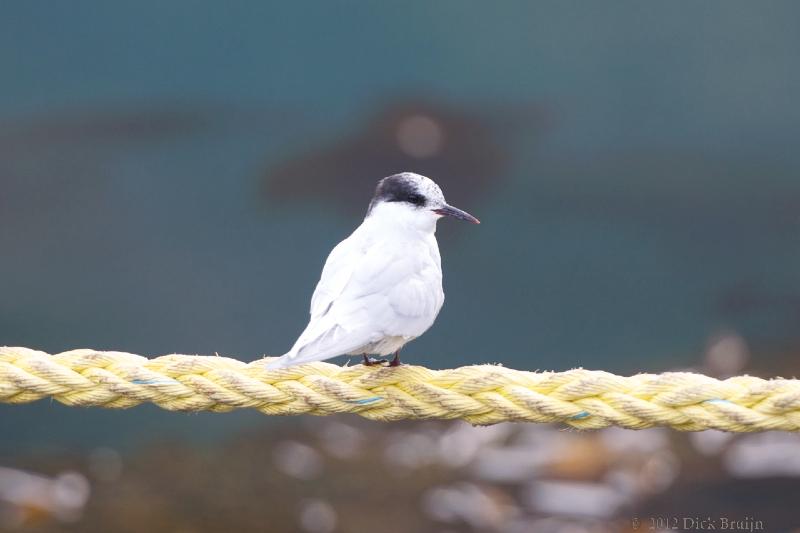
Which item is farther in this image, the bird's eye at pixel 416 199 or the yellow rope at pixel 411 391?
the bird's eye at pixel 416 199

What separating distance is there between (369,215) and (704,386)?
517 mm

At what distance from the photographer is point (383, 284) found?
1.11m

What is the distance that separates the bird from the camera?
1034 mm

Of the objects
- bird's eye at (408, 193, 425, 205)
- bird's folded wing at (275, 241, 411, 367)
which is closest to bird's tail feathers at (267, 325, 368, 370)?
bird's folded wing at (275, 241, 411, 367)

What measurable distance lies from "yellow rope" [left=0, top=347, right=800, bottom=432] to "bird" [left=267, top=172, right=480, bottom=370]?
A: 0.05 meters

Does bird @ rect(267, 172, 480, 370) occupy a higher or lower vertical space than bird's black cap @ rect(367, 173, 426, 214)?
lower

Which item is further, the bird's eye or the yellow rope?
the bird's eye

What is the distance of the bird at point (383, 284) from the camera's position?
1.03 meters

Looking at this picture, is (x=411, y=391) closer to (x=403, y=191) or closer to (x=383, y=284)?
(x=383, y=284)

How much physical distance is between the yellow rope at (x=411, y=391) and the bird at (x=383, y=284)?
46 millimetres

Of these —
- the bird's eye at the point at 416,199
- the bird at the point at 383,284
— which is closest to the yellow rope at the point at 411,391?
the bird at the point at 383,284

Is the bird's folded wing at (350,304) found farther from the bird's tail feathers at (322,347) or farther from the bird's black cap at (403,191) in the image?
the bird's black cap at (403,191)

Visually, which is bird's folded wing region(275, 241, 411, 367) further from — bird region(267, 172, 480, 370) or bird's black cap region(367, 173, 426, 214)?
bird's black cap region(367, 173, 426, 214)

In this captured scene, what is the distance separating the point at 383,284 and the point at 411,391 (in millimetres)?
135
